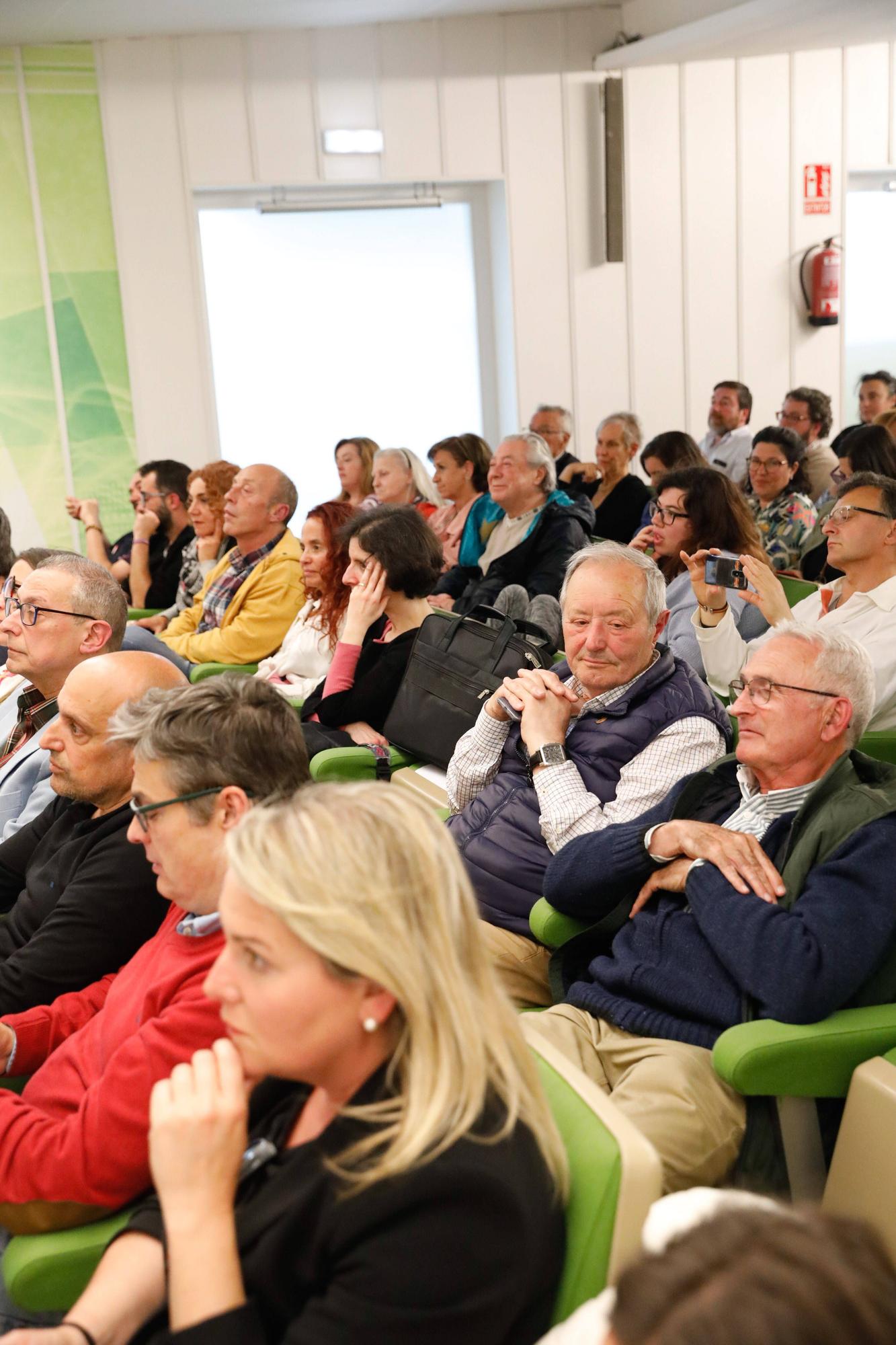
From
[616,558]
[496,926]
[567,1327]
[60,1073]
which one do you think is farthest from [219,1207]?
[616,558]

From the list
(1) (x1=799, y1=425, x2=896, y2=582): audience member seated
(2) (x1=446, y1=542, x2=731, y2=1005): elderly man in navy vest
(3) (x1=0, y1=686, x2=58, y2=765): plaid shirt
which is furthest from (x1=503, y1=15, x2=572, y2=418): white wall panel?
(2) (x1=446, y1=542, x2=731, y2=1005): elderly man in navy vest

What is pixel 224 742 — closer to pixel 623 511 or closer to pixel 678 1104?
pixel 678 1104

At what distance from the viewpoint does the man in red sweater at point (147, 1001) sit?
1.44 meters

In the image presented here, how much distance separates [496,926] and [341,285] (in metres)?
6.32

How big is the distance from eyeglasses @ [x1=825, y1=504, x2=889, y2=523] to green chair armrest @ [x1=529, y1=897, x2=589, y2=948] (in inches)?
69.2

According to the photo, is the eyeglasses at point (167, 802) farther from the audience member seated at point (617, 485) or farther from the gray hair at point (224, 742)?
the audience member seated at point (617, 485)

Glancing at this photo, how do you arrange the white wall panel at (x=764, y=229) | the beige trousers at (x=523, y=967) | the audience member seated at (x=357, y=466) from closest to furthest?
1. the beige trousers at (x=523, y=967)
2. the audience member seated at (x=357, y=466)
3. the white wall panel at (x=764, y=229)

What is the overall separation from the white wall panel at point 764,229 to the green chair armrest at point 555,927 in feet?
22.6

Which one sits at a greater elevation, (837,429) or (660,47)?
(660,47)

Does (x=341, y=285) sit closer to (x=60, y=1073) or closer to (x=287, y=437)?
(x=287, y=437)

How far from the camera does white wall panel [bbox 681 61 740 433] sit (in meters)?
7.89

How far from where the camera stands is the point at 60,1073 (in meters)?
1.69

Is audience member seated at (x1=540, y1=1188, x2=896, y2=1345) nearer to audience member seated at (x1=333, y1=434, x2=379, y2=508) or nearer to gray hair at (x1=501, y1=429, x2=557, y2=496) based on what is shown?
gray hair at (x1=501, y1=429, x2=557, y2=496)

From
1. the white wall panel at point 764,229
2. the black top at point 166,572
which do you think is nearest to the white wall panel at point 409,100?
the white wall panel at point 764,229
